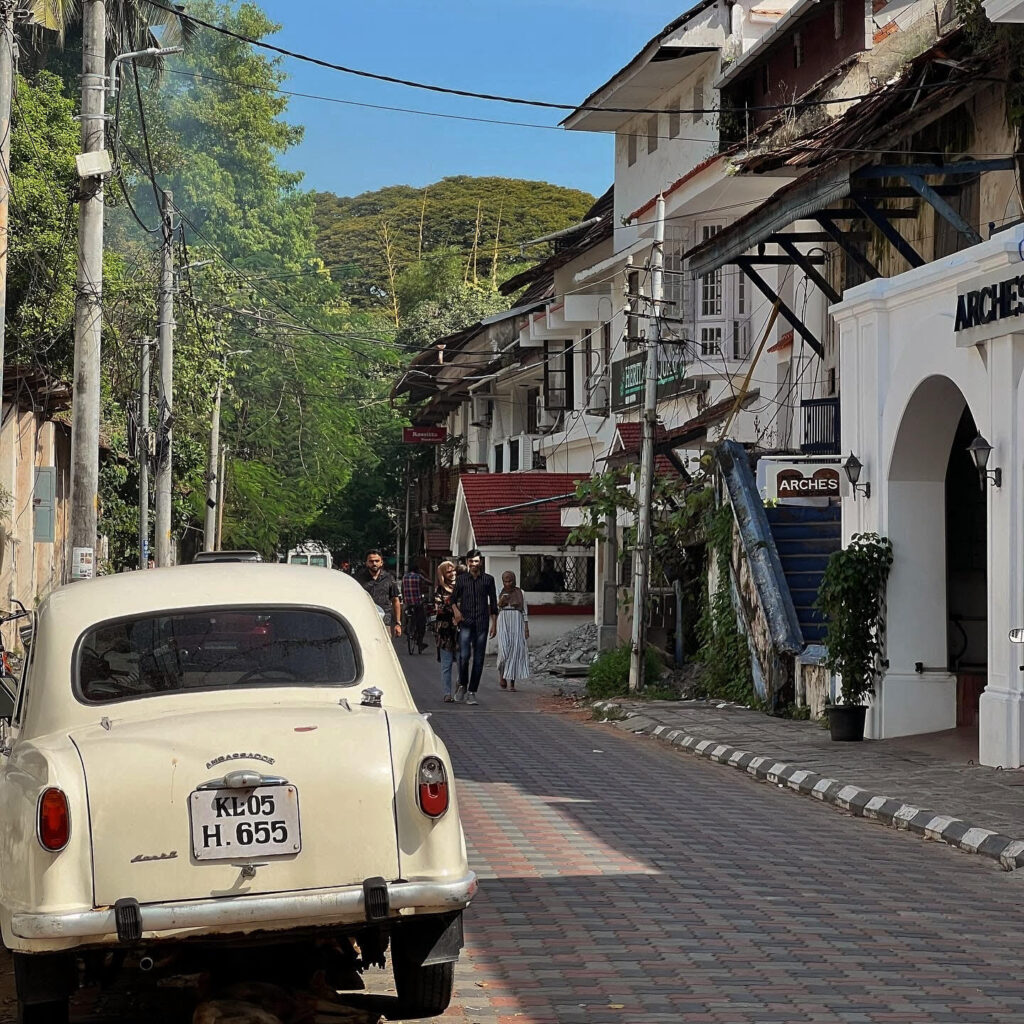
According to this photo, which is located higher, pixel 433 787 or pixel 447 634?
pixel 433 787

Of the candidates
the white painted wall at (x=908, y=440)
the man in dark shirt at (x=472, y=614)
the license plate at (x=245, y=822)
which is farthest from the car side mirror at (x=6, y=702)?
the man in dark shirt at (x=472, y=614)

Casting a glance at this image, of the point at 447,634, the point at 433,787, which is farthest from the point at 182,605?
the point at 447,634

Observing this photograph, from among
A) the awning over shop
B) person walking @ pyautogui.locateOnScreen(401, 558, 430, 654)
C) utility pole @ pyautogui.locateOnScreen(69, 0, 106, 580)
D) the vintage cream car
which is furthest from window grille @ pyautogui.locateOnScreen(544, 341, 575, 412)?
the vintage cream car

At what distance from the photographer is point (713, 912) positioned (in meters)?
9.02

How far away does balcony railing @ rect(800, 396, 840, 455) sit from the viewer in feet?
87.1

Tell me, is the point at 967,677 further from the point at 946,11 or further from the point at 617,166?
the point at 617,166

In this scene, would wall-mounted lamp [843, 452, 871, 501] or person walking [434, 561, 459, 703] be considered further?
person walking [434, 561, 459, 703]

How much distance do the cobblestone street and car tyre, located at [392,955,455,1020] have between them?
0.54ft

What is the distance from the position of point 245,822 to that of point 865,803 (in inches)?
336

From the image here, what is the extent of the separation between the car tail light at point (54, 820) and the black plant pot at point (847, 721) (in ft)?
42.1

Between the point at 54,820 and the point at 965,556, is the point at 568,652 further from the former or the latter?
the point at 54,820

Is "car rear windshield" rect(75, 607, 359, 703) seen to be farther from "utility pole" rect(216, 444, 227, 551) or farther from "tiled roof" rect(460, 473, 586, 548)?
"utility pole" rect(216, 444, 227, 551)

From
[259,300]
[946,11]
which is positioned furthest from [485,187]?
[946,11]

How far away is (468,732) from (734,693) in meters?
5.54
